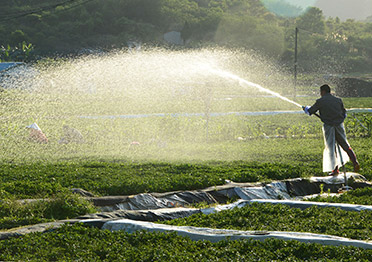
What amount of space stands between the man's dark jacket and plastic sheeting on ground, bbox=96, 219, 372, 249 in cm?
422

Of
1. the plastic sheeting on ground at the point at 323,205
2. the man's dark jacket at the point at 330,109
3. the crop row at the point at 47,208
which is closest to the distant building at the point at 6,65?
the man's dark jacket at the point at 330,109

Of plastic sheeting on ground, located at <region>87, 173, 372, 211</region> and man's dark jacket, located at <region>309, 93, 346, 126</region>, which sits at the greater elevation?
man's dark jacket, located at <region>309, 93, 346, 126</region>

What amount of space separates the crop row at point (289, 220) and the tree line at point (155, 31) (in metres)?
55.6

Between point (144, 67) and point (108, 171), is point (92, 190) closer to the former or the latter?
point (108, 171)

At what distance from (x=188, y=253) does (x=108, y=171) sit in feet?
17.1

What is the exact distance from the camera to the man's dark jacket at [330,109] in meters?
10.1

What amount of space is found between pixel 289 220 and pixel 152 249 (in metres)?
2.11

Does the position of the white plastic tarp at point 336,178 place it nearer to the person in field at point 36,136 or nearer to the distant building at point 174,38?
the person in field at point 36,136

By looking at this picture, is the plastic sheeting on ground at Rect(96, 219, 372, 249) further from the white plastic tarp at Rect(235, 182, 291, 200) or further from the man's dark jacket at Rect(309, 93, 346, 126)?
the man's dark jacket at Rect(309, 93, 346, 126)

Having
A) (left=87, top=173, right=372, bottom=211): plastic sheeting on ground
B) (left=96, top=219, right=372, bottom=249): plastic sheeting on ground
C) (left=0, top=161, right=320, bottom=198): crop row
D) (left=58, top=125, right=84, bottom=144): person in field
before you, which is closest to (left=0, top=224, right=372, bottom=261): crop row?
(left=96, top=219, right=372, bottom=249): plastic sheeting on ground

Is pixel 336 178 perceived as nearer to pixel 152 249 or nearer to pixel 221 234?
pixel 221 234

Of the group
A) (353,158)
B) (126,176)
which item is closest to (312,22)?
(353,158)

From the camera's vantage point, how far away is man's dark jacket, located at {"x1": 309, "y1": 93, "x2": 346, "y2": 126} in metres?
10.1

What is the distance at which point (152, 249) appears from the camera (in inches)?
234
